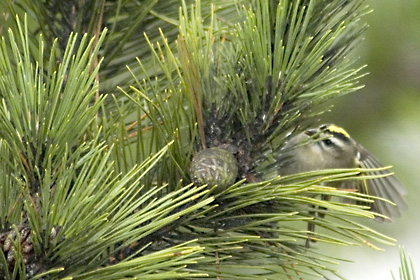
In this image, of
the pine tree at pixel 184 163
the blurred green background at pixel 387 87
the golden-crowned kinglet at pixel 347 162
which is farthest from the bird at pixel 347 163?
the pine tree at pixel 184 163

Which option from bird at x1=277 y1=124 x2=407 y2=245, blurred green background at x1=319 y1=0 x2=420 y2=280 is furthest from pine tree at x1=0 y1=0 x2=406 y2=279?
blurred green background at x1=319 y1=0 x2=420 y2=280

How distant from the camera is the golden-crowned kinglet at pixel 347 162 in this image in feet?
4.23

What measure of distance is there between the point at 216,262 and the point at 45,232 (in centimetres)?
21

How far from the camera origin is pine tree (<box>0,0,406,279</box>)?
613 mm

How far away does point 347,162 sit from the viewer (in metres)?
1.55

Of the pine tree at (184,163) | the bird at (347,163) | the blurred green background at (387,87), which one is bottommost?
the pine tree at (184,163)

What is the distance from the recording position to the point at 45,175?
23.4 inches

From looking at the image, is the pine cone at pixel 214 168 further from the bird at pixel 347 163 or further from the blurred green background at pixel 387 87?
the blurred green background at pixel 387 87

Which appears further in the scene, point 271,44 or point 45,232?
point 271,44

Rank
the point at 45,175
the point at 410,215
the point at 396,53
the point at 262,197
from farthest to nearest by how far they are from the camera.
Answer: the point at 410,215
the point at 396,53
the point at 262,197
the point at 45,175

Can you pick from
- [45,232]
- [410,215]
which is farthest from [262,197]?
[410,215]

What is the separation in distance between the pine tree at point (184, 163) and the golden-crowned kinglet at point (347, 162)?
409mm

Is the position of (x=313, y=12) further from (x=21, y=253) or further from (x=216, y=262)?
(x=21, y=253)

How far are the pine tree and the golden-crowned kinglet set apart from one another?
1.34 ft
